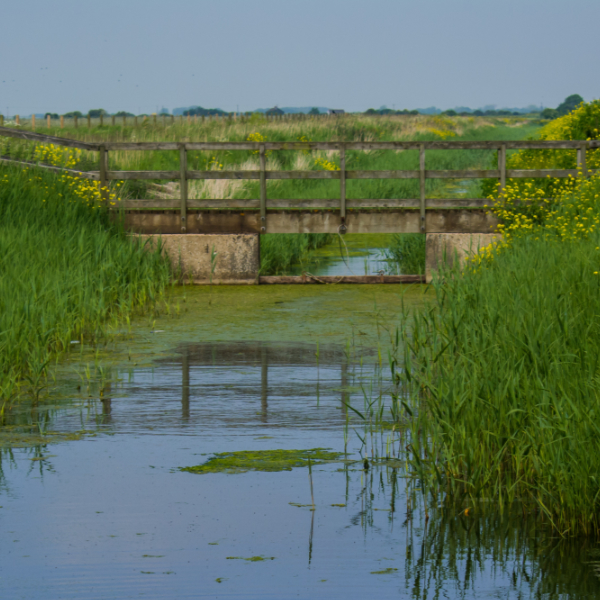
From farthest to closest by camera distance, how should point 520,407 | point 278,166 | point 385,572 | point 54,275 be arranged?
point 278,166
point 54,275
point 520,407
point 385,572

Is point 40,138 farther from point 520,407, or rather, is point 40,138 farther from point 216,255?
point 520,407

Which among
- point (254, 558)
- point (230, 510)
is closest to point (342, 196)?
point (230, 510)

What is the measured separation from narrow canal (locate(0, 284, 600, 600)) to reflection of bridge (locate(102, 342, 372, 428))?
0.10ft

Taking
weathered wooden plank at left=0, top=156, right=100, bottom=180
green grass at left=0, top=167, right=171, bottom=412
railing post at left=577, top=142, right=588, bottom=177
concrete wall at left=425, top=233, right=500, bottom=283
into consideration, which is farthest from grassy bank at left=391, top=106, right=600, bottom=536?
weathered wooden plank at left=0, top=156, right=100, bottom=180

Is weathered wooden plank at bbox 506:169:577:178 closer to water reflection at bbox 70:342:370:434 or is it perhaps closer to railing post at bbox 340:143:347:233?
railing post at bbox 340:143:347:233

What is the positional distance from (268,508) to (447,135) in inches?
2848

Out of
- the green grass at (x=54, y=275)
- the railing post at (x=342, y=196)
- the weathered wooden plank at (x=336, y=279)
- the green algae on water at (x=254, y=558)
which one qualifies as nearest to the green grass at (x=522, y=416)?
the green algae on water at (x=254, y=558)

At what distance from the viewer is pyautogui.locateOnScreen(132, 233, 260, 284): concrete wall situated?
15.9 meters

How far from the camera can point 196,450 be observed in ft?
21.7

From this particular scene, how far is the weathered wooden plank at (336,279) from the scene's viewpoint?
15.6 metres

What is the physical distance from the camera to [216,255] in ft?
52.1

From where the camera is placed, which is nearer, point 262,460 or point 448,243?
point 262,460

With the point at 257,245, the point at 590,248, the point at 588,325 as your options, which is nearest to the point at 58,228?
the point at 257,245

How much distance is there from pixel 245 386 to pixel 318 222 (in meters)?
7.86
